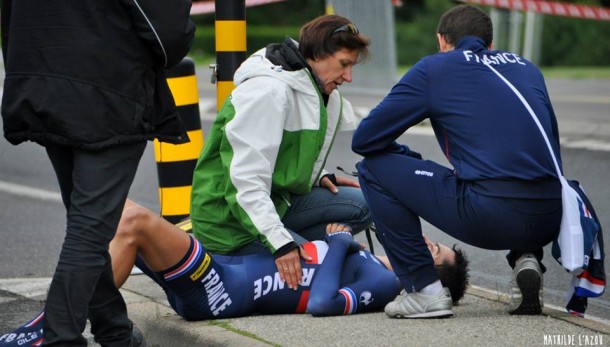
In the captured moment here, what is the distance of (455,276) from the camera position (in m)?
4.82

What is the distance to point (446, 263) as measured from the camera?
4.84 meters

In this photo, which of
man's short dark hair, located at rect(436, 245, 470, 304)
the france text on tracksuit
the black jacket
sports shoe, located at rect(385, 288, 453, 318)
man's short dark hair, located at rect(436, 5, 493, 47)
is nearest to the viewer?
the black jacket

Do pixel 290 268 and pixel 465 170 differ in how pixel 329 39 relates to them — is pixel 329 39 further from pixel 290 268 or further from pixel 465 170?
pixel 290 268

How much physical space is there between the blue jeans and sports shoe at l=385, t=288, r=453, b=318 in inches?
26.9

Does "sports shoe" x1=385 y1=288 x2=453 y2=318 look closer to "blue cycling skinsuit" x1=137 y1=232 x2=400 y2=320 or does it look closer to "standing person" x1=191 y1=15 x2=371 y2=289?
"blue cycling skinsuit" x1=137 y1=232 x2=400 y2=320

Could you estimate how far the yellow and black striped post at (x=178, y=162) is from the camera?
612cm

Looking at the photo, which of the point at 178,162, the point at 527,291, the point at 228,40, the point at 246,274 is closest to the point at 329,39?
the point at 228,40

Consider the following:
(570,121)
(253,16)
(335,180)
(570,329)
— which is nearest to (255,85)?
(335,180)

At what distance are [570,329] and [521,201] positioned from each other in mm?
504

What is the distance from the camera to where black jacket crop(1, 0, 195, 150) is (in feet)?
12.1

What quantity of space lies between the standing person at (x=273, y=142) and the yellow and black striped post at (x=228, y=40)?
2.22ft

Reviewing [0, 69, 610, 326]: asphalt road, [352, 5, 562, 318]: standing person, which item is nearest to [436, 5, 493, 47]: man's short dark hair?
[352, 5, 562, 318]: standing person

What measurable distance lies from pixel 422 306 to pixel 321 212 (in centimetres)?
84

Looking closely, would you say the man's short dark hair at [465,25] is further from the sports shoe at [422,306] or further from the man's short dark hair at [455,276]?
the sports shoe at [422,306]
